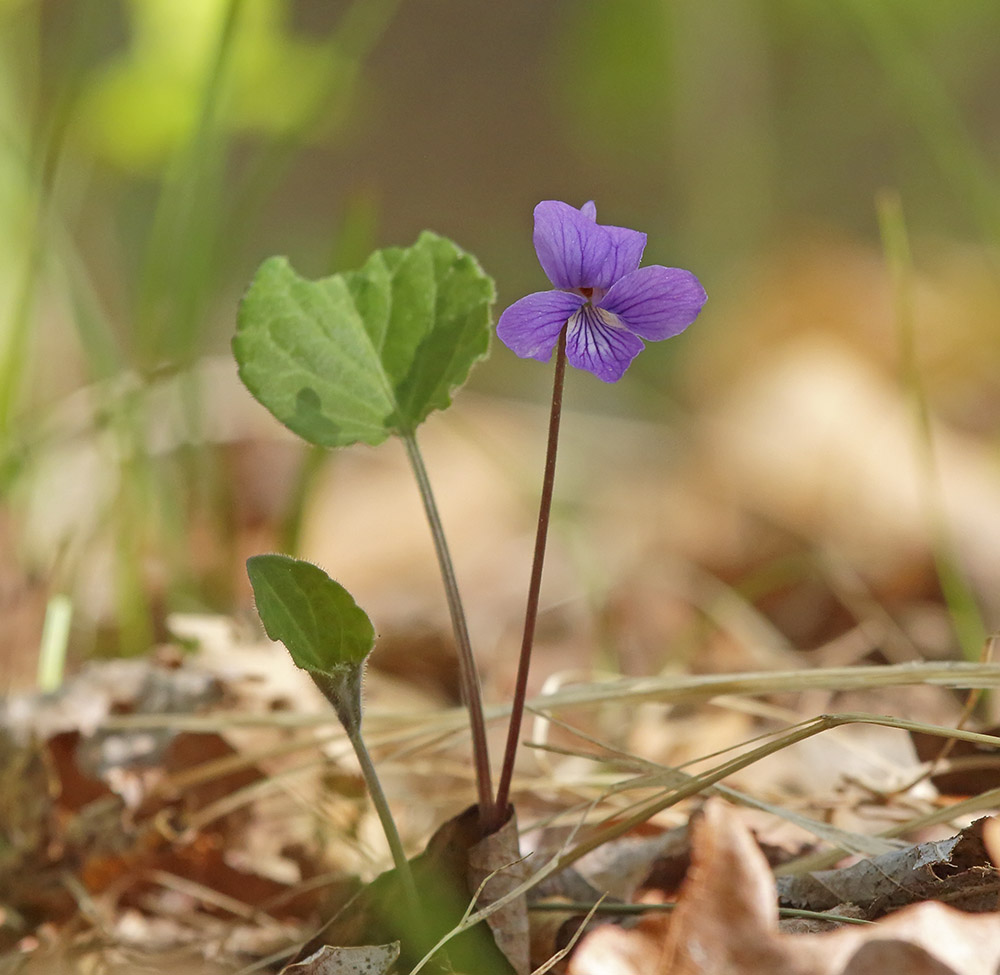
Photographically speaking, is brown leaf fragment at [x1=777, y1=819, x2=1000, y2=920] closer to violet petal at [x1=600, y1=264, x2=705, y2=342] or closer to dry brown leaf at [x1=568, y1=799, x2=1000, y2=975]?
dry brown leaf at [x1=568, y1=799, x2=1000, y2=975]

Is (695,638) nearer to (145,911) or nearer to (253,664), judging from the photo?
(253,664)

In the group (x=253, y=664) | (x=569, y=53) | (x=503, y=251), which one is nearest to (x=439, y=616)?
(x=253, y=664)

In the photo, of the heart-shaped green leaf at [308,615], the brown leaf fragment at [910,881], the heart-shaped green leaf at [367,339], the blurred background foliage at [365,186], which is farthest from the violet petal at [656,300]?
the blurred background foliage at [365,186]

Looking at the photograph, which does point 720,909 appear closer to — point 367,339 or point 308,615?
Answer: point 308,615

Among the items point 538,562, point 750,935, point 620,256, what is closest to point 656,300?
point 620,256

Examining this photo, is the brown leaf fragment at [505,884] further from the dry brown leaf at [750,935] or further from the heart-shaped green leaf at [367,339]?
the heart-shaped green leaf at [367,339]

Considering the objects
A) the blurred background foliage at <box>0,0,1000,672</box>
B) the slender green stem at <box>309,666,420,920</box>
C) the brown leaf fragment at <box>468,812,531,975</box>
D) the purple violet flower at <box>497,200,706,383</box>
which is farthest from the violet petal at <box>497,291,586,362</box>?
the blurred background foliage at <box>0,0,1000,672</box>
